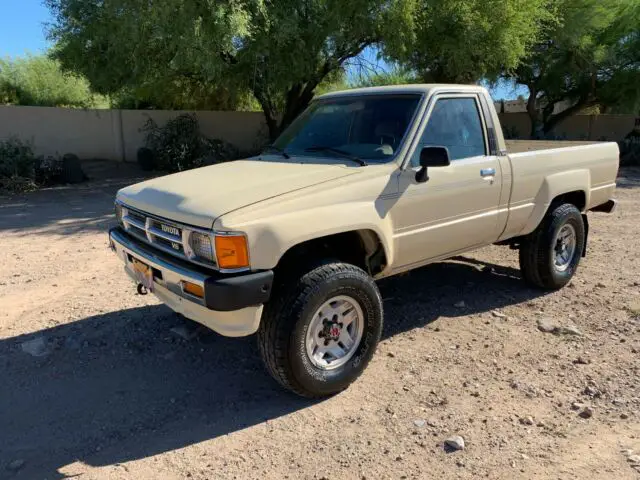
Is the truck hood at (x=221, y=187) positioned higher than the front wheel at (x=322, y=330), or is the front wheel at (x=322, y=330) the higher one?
the truck hood at (x=221, y=187)

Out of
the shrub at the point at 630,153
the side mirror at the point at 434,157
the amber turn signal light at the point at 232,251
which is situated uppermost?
the side mirror at the point at 434,157

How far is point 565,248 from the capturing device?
227 inches

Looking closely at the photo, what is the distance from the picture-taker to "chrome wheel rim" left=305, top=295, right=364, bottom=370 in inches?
Result: 142

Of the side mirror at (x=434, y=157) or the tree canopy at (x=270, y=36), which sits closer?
the side mirror at (x=434, y=157)

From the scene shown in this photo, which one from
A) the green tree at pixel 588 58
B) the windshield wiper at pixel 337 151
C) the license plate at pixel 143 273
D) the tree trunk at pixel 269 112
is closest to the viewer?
the license plate at pixel 143 273

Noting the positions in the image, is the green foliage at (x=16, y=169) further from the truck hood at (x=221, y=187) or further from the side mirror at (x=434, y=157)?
the side mirror at (x=434, y=157)

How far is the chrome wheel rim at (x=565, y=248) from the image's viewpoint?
565cm

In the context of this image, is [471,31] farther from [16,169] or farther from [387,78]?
[16,169]

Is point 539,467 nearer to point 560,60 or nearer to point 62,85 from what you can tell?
point 560,60

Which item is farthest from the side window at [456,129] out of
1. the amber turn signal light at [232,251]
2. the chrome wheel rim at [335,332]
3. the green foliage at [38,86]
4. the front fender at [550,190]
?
the green foliage at [38,86]

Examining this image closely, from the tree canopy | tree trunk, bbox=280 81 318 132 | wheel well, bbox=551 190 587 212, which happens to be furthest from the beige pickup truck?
tree trunk, bbox=280 81 318 132

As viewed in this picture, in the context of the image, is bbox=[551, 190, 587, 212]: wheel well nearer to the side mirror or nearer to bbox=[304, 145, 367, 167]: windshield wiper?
the side mirror

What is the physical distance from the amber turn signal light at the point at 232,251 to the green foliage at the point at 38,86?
19.7 metres

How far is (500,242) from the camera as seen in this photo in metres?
5.29
